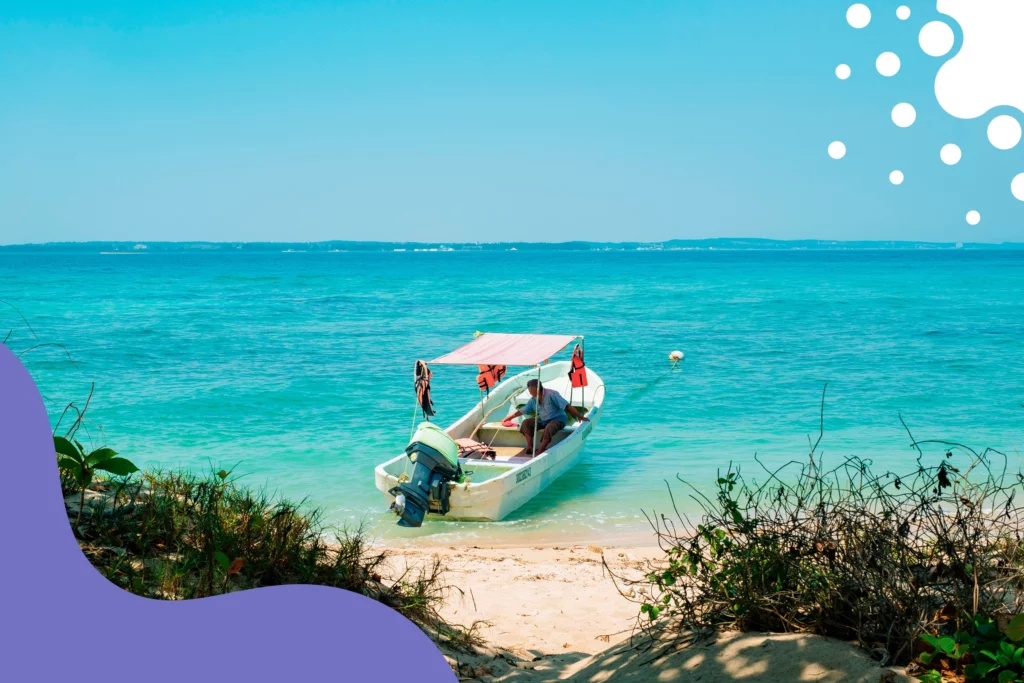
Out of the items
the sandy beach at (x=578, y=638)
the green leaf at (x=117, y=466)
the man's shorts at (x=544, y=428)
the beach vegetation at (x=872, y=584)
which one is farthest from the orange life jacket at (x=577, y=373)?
the green leaf at (x=117, y=466)

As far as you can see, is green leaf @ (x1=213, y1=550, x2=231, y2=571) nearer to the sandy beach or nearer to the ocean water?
the sandy beach

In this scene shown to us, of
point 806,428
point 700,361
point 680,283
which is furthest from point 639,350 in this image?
point 680,283

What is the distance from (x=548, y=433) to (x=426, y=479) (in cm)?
283

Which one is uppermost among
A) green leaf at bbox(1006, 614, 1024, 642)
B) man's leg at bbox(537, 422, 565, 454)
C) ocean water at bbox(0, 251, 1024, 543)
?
green leaf at bbox(1006, 614, 1024, 642)

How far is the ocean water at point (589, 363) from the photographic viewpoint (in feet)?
42.4

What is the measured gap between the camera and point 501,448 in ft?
43.1

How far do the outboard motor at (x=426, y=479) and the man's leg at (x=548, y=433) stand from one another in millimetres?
2306

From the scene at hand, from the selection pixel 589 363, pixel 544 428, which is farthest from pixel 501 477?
pixel 589 363

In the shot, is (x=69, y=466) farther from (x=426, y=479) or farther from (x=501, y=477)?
(x=501, y=477)

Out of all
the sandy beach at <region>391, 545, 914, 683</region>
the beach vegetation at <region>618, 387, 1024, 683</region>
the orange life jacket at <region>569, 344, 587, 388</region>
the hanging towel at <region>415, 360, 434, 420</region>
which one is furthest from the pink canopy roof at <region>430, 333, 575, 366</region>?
the beach vegetation at <region>618, 387, 1024, 683</region>

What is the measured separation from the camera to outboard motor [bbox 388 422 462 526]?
400 inches

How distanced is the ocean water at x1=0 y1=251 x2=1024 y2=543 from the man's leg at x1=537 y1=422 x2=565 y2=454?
623 millimetres

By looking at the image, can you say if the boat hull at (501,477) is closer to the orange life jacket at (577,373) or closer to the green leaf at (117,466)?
the orange life jacket at (577,373)

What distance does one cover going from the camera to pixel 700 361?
25.9 metres
